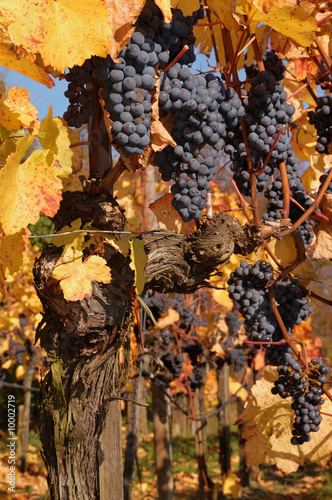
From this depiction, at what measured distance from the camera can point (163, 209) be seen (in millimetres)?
1425

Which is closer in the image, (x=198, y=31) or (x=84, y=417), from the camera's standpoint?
(x=84, y=417)

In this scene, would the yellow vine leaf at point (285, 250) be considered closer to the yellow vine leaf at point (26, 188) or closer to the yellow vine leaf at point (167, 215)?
the yellow vine leaf at point (167, 215)

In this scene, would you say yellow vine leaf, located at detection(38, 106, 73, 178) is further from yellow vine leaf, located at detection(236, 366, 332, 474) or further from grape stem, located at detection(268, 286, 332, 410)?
yellow vine leaf, located at detection(236, 366, 332, 474)

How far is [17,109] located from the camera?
98 centimetres

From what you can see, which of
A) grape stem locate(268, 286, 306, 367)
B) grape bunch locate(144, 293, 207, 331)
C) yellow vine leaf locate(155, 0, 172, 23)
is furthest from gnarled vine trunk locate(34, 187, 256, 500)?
grape bunch locate(144, 293, 207, 331)

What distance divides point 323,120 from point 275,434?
1.13 meters

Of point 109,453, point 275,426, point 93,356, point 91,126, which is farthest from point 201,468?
point 91,126

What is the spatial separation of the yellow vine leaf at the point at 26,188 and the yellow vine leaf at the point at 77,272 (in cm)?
22

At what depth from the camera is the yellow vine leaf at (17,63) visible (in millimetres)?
856

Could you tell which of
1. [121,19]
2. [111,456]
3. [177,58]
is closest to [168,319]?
[111,456]

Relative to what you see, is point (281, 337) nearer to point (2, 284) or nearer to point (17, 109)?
point (2, 284)

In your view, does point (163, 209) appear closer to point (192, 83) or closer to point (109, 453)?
point (192, 83)

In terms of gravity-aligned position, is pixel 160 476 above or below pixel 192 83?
below

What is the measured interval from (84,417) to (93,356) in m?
0.17
